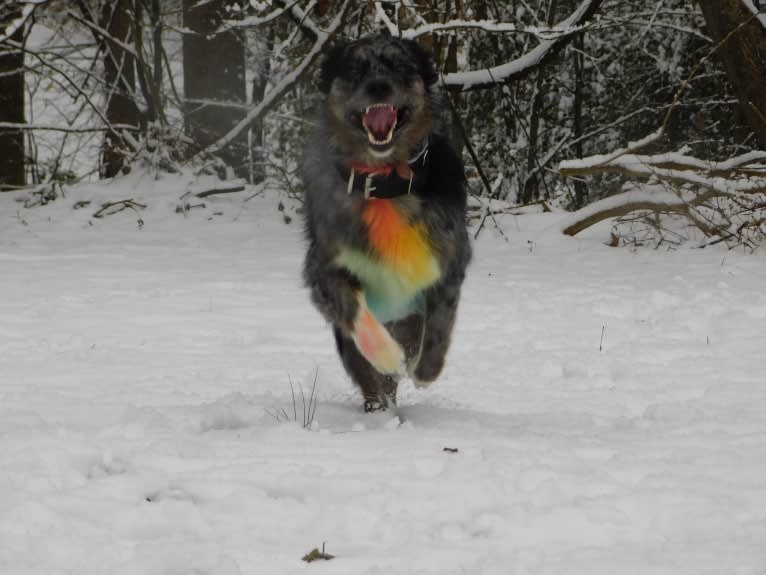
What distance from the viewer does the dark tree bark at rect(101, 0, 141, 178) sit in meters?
11.9

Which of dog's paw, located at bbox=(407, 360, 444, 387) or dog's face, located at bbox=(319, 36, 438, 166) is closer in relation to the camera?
dog's face, located at bbox=(319, 36, 438, 166)

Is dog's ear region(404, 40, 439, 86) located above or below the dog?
above

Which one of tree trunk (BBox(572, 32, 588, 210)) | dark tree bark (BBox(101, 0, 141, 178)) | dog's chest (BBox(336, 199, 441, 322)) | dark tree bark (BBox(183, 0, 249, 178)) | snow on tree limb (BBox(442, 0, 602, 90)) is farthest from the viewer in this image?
tree trunk (BBox(572, 32, 588, 210))

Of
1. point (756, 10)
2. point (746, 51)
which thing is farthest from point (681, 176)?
point (756, 10)

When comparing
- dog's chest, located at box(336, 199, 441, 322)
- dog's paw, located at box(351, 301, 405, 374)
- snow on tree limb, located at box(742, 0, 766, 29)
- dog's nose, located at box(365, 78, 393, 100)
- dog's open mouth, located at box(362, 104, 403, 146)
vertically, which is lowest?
dog's paw, located at box(351, 301, 405, 374)

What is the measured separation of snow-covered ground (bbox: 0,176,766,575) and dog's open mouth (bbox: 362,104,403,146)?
3.77ft

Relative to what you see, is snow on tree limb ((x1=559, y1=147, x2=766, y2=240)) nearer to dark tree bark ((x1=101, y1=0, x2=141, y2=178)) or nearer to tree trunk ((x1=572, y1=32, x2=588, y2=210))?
tree trunk ((x1=572, y1=32, x2=588, y2=210))

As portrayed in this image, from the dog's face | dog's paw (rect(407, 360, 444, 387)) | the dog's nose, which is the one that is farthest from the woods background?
dog's paw (rect(407, 360, 444, 387))

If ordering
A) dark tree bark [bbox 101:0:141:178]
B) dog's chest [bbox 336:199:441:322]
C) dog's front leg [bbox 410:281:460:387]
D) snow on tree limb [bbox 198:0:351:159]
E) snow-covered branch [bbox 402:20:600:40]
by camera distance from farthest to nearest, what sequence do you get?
dark tree bark [bbox 101:0:141:178] → snow on tree limb [bbox 198:0:351:159] → snow-covered branch [bbox 402:20:600:40] → dog's front leg [bbox 410:281:460:387] → dog's chest [bbox 336:199:441:322]

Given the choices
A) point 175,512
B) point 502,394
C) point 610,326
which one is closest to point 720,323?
point 610,326

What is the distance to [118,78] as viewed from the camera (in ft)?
38.9

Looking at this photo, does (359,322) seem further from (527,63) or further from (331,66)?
(527,63)

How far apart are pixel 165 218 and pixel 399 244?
7.21 metres

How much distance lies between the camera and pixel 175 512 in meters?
2.63
